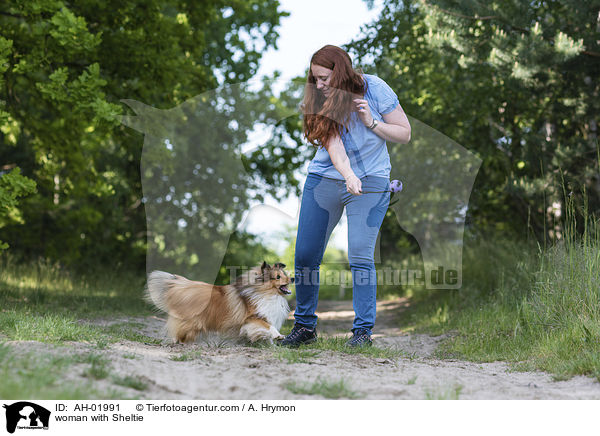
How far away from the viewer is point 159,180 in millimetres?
11180

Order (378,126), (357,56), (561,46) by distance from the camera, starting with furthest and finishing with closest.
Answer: (357,56)
(561,46)
(378,126)

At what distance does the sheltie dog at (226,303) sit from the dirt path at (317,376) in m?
0.49

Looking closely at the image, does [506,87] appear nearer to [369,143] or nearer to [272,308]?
[369,143]

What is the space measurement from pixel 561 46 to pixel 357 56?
307 cm

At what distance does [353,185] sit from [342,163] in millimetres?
210

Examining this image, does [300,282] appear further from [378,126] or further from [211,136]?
[211,136]

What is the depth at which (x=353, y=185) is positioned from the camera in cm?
399

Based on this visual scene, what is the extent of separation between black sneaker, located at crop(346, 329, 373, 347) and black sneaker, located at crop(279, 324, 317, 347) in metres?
0.39

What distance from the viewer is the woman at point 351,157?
4.20 metres

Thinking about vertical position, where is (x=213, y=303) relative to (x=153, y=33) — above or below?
below

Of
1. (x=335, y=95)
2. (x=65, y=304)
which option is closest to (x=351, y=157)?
(x=335, y=95)
